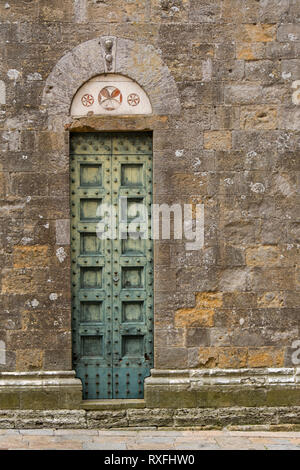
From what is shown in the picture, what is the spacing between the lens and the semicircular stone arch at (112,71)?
6.51 meters

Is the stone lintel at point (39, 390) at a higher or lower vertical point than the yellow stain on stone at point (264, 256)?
lower

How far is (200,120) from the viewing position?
6570mm

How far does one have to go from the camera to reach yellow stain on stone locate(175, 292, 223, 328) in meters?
6.58

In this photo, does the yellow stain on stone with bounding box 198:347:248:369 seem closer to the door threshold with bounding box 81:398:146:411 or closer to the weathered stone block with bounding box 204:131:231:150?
the door threshold with bounding box 81:398:146:411

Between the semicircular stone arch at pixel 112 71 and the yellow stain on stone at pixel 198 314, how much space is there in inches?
71.2

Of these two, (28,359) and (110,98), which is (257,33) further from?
(28,359)

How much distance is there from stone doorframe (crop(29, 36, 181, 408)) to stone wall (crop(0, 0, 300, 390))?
33 mm

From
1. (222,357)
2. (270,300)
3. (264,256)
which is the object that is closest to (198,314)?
(222,357)

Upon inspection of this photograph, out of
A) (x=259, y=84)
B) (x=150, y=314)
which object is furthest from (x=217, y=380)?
(x=259, y=84)

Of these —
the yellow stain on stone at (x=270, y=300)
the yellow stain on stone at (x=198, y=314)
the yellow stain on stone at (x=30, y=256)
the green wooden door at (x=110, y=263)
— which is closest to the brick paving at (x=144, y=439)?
the green wooden door at (x=110, y=263)

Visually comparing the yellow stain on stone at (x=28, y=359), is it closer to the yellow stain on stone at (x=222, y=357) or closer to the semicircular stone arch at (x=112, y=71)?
the yellow stain on stone at (x=222, y=357)

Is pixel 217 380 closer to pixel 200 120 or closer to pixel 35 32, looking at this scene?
pixel 200 120

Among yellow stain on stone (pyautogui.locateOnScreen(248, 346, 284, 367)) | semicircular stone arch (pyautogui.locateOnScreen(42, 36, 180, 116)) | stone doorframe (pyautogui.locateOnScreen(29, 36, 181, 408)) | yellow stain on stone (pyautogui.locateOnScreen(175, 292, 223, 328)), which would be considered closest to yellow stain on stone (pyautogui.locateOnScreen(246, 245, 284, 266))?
yellow stain on stone (pyautogui.locateOnScreen(175, 292, 223, 328))

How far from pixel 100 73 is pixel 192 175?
1.31 metres
